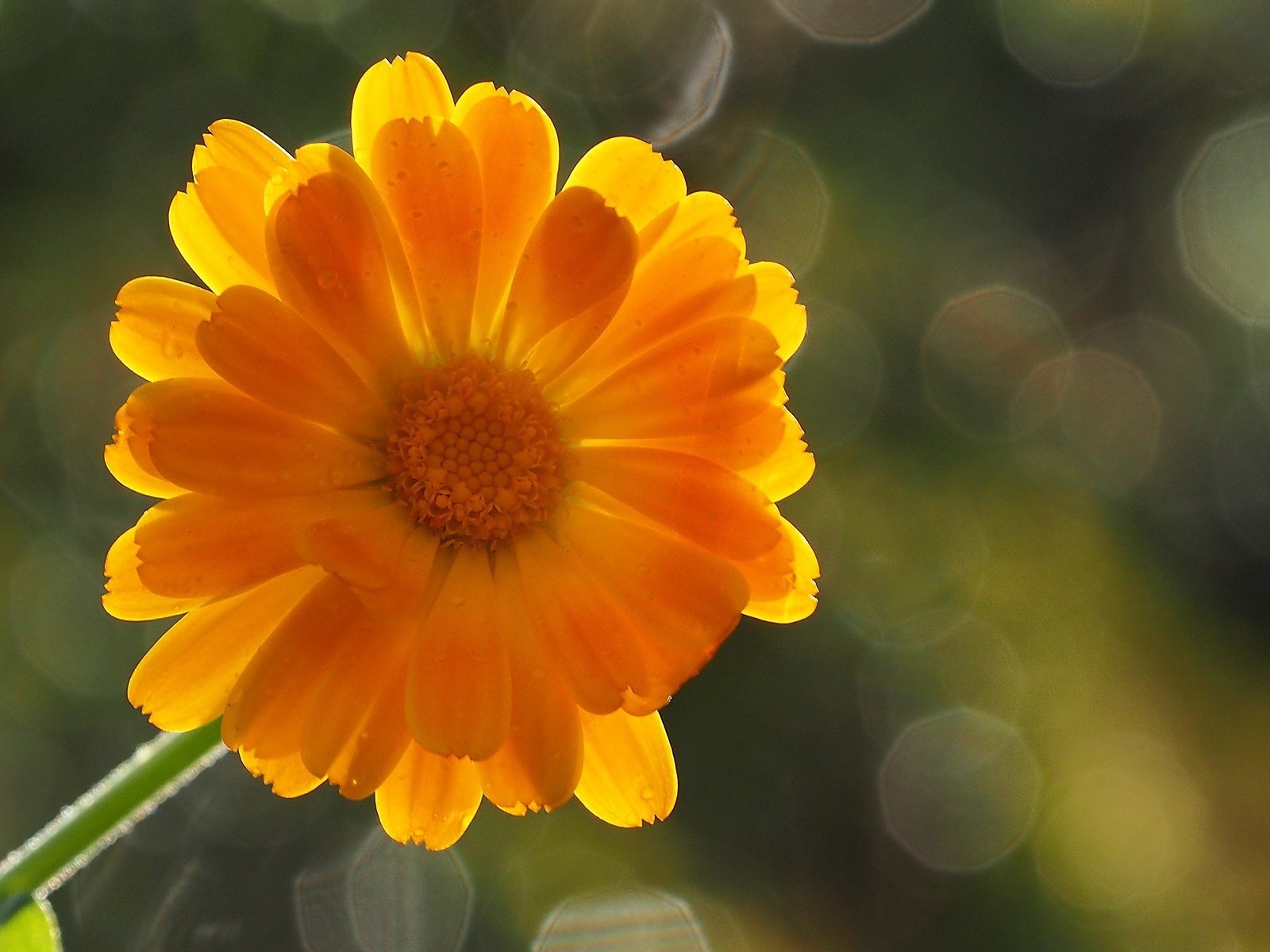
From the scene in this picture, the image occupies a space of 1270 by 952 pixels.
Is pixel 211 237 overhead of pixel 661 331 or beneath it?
overhead

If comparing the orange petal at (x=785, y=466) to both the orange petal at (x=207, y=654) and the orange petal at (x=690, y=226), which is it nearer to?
the orange petal at (x=690, y=226)

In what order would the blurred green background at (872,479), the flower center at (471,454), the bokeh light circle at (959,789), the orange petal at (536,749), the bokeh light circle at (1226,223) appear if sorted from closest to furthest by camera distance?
the orange petal at (536,749), the flower center at (471,454), the blurred green background at (872,479), the bokeh light circle at (959,789), the bokeh light circle at (1226,223)

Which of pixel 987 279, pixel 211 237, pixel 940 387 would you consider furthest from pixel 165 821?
pixel 987 279

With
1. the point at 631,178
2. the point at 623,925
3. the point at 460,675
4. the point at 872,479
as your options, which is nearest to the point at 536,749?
the point at 460,675

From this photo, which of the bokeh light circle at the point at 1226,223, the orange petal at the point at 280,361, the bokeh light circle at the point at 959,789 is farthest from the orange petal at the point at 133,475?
the bokeh light circle at the point at 1226,223

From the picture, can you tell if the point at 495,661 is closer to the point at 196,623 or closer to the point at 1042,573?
the point at 196,623

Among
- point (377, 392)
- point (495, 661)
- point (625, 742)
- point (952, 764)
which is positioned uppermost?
point (377, 392)
